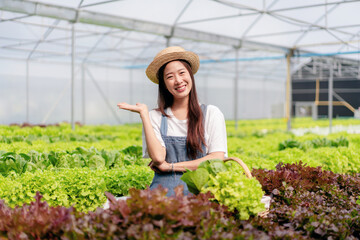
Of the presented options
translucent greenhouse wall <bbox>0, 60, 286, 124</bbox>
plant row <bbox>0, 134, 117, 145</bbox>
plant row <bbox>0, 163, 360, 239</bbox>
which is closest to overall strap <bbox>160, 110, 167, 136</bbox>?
plant row <bbox>0, 163, 360, 239</bbox>

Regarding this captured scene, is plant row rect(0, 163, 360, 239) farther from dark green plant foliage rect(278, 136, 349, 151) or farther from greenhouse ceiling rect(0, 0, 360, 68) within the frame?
greenhouse ceiling rect(0, 0, 360, 68)

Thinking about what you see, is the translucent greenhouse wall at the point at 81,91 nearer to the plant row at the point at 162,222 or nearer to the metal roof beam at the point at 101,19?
the metal roof beam at the point at 101,19

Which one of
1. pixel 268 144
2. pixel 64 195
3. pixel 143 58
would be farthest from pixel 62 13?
pixel 143 58

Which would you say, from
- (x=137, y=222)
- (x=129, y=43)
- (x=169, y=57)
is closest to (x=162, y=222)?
(x=137, y=222)

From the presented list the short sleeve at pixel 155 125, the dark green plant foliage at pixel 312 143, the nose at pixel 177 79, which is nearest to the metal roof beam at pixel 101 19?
the dark green plant foliage at pixel 312 143

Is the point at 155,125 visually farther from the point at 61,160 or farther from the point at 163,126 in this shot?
the point at 61,160

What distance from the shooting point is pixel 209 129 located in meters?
3.27

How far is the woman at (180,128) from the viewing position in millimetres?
3146

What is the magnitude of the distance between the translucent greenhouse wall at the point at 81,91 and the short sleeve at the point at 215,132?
13423 millimetres

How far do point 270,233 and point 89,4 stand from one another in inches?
327

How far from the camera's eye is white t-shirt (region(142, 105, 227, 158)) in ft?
10.6

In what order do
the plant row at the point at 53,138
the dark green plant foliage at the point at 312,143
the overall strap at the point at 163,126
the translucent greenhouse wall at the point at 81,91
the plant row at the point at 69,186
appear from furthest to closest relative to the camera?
the translucent greenhouse wall at the point at 81,91, the plant row at the point at 53,138, the dark green plant foliage at the point at 312,143, the plant row at the point at 69,186, the overall strap at the point at 163,126

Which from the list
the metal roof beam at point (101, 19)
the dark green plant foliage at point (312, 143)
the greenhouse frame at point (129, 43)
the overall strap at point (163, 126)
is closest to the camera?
the overall strap at point (163, 126)

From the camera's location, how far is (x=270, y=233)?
245 centimetres
